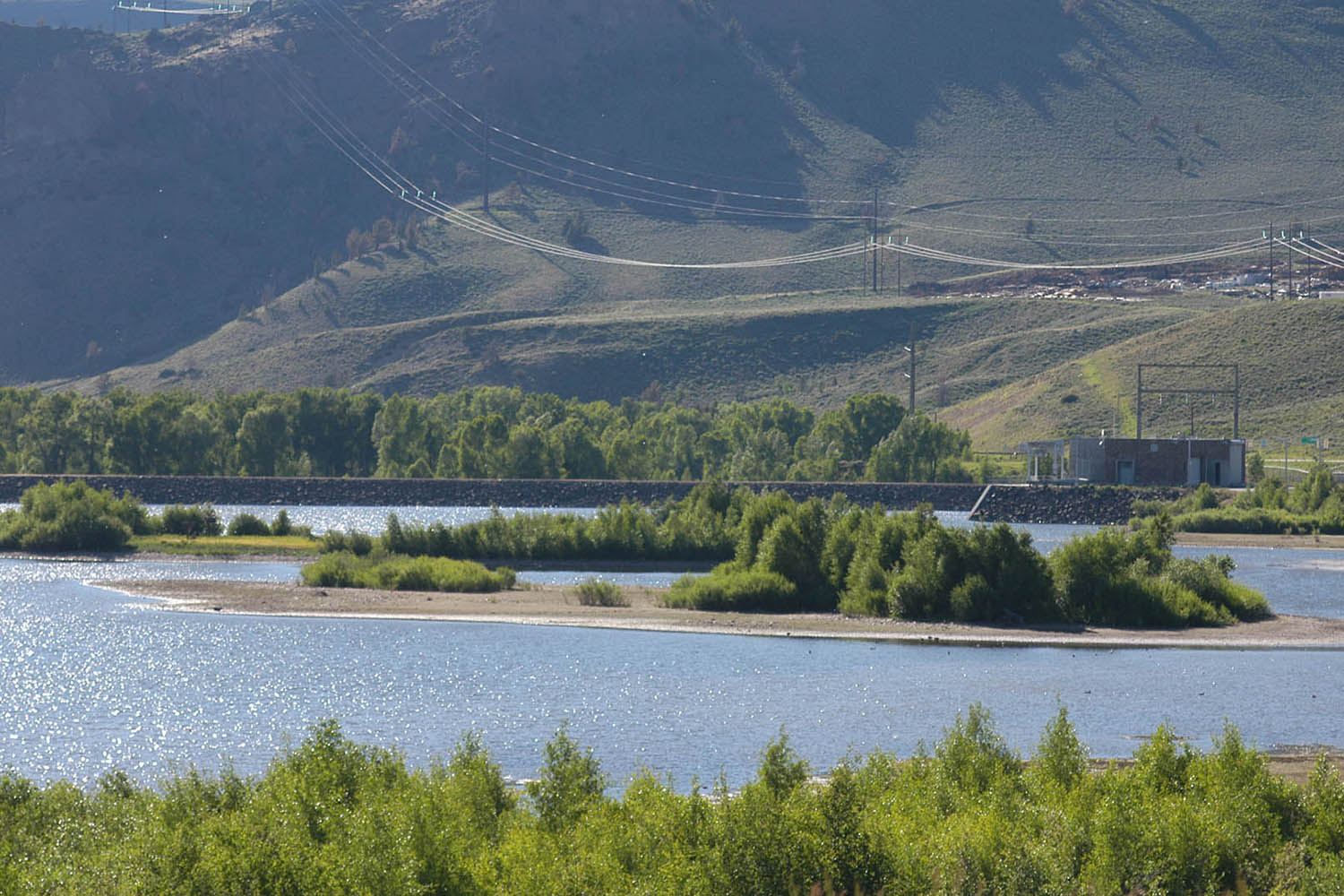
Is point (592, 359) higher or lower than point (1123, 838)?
higher

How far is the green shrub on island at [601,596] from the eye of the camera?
180 feet

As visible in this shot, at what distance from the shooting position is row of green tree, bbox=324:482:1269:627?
163 feet

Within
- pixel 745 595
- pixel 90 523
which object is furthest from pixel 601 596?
pixel 90 523

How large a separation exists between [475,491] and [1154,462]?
147 ft

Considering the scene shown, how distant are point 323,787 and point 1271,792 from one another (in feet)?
37.3

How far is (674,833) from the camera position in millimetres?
19031

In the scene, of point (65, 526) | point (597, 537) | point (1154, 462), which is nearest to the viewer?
point (597, 537)

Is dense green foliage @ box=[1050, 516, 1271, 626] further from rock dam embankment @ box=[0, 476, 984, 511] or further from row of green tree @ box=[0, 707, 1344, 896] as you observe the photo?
rock dam embankment @ box=[0, 476, 984, 511]

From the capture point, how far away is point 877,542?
2066 inches

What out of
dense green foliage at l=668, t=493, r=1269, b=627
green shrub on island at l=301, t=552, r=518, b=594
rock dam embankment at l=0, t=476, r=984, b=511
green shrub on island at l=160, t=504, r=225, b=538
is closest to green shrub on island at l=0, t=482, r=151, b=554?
green shrub on island at l=160, t=504, r=225, b=538

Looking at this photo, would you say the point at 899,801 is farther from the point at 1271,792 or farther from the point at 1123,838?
the point at 1271,792

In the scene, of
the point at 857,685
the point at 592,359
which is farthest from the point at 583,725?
the point at 592,359

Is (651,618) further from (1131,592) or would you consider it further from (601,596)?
(1131,592)

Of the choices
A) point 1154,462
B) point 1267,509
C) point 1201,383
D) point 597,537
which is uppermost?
point 1201,383
